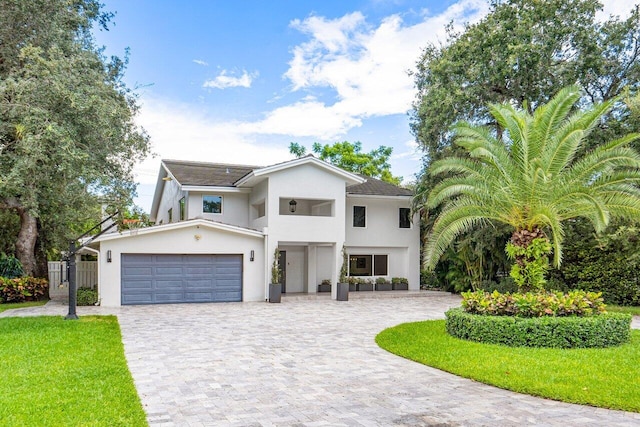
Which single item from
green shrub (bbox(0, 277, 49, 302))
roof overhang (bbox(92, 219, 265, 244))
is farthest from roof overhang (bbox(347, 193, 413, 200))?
green shrub (bbox(0, 277, 49, 302))

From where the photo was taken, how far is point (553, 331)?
9969 millimetres

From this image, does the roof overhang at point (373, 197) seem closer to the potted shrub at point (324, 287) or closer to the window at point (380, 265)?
the window at point (380, 265)

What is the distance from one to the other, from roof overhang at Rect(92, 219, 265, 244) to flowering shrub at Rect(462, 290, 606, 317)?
405 inches

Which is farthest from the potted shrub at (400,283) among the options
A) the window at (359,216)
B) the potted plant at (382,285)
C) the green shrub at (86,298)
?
the green shrub at (86,298)

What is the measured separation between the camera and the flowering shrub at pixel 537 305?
10.7 m

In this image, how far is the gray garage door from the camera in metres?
17.9

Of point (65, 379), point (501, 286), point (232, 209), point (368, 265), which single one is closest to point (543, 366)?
point (65, 379)

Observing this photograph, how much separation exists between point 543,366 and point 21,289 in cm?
1867

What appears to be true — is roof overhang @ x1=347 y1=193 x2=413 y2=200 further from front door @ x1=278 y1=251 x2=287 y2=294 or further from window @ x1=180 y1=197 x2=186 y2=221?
window @ x1=180 y1=197 x2=186 y2=221

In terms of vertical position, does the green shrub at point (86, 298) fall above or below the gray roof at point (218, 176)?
below

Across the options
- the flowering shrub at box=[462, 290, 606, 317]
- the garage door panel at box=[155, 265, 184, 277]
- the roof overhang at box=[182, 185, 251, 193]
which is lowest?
the flowering shrub at box=[462, 290, 606, 317]

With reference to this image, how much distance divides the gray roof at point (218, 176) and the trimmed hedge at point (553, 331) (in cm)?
1318

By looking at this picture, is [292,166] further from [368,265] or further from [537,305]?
[537,305]

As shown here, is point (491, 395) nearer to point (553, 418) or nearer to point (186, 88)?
point (553, 418)
